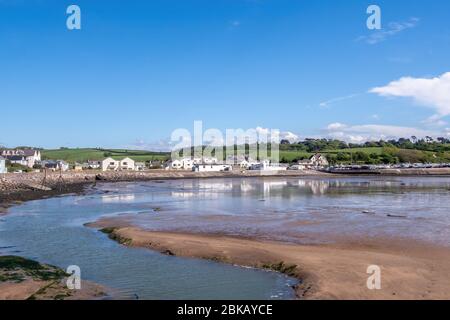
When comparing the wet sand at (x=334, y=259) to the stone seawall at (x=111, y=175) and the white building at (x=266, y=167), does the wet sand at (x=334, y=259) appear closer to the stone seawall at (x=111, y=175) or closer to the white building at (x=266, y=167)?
the stone seawall at (x=111, y=175)

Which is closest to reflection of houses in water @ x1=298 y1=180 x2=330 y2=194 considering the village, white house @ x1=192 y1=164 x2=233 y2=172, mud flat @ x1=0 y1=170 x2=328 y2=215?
mud flat @ x1=0 y1=170 x2=328 y2=215

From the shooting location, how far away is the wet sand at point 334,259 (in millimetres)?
11789

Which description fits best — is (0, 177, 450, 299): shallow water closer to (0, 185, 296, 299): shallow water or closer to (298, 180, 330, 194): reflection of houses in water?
(0, 185, 296, 299): shallow water

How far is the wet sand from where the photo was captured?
11.8 metres

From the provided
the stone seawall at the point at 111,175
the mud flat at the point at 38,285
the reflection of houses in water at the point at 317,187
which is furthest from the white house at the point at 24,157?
the mud flat at the point at 38,285

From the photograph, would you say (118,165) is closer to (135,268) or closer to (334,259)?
(135,268)

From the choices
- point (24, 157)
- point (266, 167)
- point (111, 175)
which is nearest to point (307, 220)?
point (111, 175)
